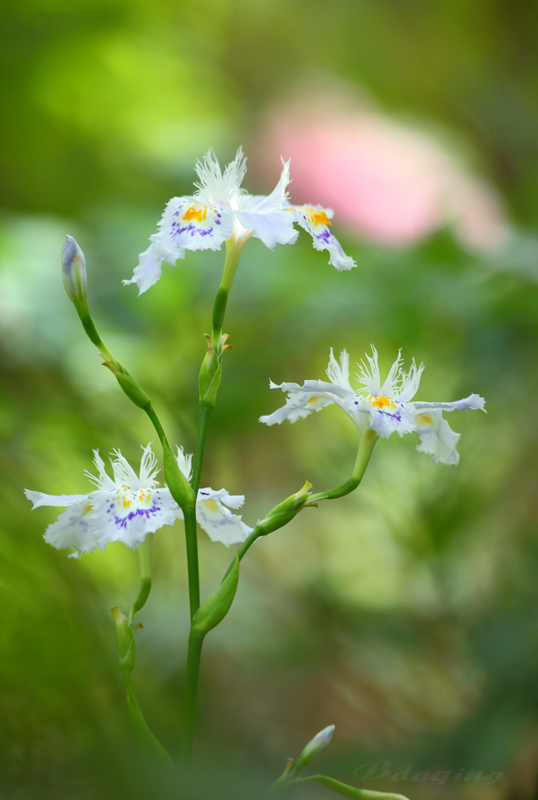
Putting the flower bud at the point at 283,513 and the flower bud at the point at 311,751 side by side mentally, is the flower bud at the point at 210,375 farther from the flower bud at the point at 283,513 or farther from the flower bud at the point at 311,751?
the flower bud at the point at 311,751

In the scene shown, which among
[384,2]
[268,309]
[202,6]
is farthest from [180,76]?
[268,309]

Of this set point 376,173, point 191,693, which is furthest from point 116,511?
point 376,173

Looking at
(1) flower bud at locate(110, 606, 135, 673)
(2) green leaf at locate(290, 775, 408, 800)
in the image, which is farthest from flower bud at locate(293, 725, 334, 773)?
(1) flower bud at locate(110, 606, 135, 673)

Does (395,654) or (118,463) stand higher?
(118,463)

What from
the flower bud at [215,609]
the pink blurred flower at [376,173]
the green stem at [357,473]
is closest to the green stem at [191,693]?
the flower bud at [215,609]

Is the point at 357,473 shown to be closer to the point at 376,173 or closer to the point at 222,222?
the point at 222,222

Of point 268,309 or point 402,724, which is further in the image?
point 268,309

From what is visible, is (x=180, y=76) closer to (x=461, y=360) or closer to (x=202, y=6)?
(x=202, y=6)
